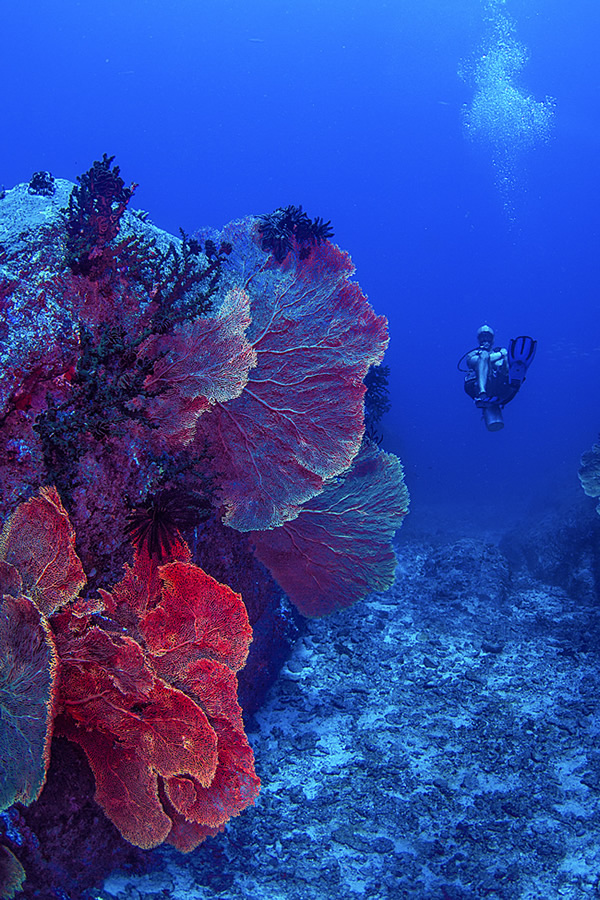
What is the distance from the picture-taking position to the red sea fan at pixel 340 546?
521 cm

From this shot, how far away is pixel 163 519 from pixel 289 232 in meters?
3.12

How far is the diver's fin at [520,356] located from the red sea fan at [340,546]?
15.9 feet

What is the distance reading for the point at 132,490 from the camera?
116 inches

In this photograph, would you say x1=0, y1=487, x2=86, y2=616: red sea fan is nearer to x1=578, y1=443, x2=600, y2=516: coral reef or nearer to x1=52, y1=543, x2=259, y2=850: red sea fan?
x1=52, y1=543, x2=259, y2=850: red sea fan

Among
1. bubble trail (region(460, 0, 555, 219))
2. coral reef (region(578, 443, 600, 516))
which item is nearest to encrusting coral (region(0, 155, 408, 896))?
coral reef (region(578, 443, 600, 516))

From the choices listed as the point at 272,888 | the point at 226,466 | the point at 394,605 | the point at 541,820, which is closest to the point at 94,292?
the point at 226,466

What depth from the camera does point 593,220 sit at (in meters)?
82.1

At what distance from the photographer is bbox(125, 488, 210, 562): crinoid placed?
2846mm

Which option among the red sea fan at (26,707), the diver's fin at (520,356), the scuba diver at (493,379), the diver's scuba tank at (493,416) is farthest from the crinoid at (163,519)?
the diver's scuba tank at (493,416)

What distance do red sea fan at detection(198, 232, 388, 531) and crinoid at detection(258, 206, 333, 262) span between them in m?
0.09

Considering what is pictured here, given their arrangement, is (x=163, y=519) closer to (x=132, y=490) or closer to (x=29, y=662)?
(x=132, y=490)

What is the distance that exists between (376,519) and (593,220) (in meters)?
101

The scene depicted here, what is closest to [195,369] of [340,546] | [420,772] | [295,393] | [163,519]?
[163,519]

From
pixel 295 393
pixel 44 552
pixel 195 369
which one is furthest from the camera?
pixel 295 393
